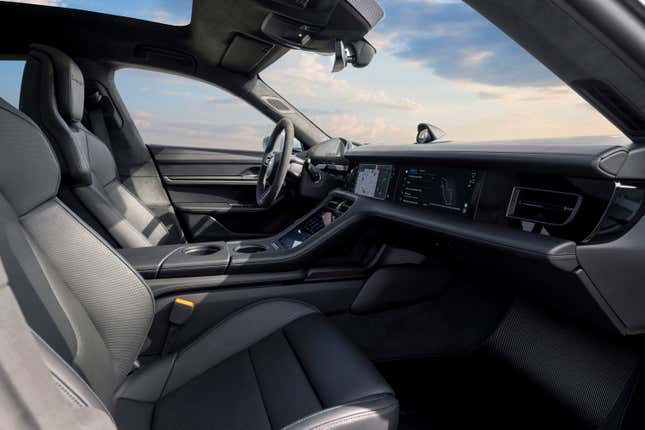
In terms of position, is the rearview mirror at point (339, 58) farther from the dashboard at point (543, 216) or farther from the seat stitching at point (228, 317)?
the seat stitching at point (228, 317)

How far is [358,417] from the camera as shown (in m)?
0.94

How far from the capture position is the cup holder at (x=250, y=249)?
6.05 feet

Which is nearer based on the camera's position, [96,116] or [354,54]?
[354,54]

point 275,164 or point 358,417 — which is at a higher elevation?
point 275,164

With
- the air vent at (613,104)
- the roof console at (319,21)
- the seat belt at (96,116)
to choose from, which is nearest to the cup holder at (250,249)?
the roof console at (319,21)

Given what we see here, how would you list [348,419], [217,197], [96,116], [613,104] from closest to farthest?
[613,104] → [348,419] → [96,116] → [217,197]

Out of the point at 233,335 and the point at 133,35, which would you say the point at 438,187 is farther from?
the point at 133,35

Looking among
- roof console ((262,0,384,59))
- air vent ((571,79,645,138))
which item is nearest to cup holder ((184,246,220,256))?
roof console ((262,0,384,59))

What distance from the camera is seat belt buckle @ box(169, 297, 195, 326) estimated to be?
1.51 metres

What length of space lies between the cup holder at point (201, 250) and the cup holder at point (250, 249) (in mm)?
93

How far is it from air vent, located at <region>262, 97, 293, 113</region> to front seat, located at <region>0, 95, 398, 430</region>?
216 cm

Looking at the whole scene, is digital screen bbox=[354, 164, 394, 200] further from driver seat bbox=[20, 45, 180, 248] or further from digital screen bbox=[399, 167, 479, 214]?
driver seat bbox=[20, 45, 180, 248]

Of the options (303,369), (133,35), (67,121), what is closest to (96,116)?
(133,35)

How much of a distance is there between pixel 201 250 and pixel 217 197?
1.44m
